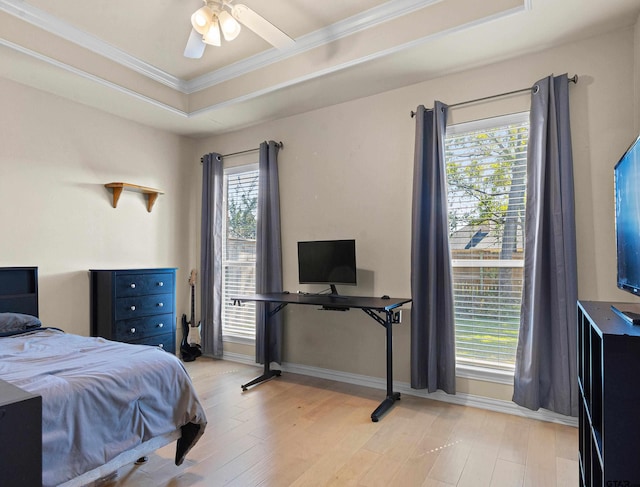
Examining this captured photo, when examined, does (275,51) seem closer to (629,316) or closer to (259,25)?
(259,25)

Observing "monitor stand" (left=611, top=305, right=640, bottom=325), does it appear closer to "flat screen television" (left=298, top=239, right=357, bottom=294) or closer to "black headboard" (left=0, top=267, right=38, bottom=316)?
"flat screen television" (left=298, top=239, right=357, bottom=294)

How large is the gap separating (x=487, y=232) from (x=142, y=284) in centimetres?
329

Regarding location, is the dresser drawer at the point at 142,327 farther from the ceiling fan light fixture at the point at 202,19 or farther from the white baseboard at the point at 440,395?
the ceiling fan light fixture at the point at 202,19

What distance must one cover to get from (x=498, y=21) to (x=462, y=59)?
495 millimetres

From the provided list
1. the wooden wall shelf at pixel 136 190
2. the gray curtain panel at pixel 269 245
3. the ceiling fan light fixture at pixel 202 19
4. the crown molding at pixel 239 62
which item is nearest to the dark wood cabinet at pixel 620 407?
the crown molding at pixel 239 62

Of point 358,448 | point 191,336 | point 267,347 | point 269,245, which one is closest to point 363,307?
point 358,448

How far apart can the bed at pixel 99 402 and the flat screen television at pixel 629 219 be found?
2048mm

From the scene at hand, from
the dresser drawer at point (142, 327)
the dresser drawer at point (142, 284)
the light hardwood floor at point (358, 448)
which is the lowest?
the light hardwood floor at point (358, 448)

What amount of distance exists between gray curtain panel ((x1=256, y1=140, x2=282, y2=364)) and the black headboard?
6.54ft

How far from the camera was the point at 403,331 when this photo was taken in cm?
339

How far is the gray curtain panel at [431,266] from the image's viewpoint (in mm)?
3068

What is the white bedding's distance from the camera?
1526mm

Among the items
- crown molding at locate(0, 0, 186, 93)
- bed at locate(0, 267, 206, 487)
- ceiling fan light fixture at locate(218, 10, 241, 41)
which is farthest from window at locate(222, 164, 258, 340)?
ceiling fan light fixture at locate(218, 10, 241, 41)

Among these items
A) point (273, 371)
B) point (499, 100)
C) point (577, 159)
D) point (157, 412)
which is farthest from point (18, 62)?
point (577, 159)
